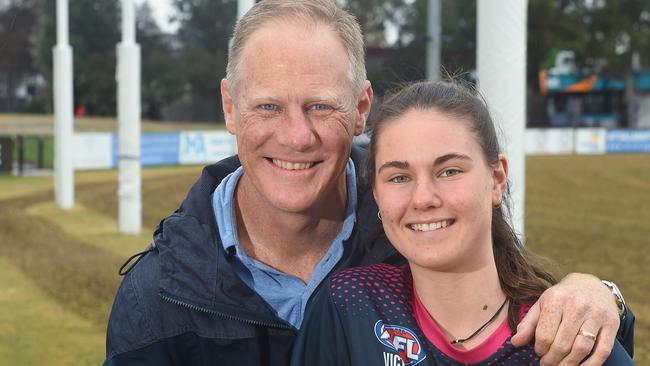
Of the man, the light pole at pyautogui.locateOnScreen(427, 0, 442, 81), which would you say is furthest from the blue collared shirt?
the light pole at pyautogui.locateOnScreen(427, 0, 442, 81)

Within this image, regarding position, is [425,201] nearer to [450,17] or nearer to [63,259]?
[63,259]

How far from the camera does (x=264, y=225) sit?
2785 millimetres

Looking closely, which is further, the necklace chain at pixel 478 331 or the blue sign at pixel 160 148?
the blue sign at pixel 160 148

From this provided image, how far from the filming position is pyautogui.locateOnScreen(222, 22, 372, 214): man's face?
255cm

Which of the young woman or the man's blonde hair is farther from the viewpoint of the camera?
the man's blonde hair

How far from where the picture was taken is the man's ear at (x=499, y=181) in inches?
96.2

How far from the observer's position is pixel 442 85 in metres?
2.53

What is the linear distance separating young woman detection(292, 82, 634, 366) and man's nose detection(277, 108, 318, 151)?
0.19 metres

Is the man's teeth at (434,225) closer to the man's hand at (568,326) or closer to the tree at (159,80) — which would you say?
the man's hand at (568,326)

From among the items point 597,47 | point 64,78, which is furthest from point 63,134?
point 597,47

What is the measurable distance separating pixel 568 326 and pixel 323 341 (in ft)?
1.93

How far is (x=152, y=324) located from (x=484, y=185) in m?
0.94

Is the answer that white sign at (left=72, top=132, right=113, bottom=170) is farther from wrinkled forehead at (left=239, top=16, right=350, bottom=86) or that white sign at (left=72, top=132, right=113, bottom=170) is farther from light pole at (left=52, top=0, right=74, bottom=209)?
wrinkled forehead at (left=239, top=16, right=350, bottom=86)

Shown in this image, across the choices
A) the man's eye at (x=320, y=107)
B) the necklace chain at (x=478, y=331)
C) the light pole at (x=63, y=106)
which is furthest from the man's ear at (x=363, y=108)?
the light pole at (x=63, y=106)
